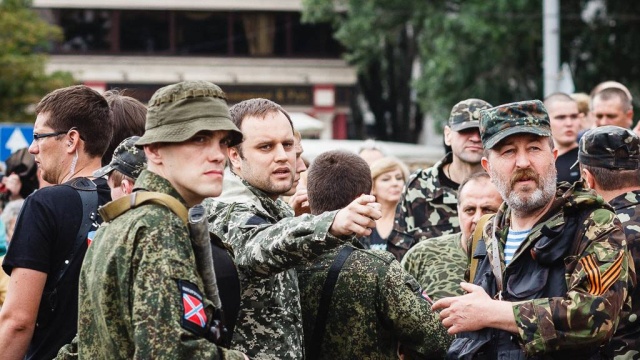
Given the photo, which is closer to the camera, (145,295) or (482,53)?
(145,295)

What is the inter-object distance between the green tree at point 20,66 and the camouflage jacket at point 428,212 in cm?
2731

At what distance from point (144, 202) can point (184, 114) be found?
0.35 m

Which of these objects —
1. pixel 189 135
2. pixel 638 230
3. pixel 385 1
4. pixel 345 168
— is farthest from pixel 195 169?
pixel 385 1

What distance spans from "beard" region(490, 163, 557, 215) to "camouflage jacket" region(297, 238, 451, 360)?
0.62 metres

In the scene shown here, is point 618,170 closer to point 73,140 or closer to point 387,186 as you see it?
point 73,140

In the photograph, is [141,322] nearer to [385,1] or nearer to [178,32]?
[385,1]

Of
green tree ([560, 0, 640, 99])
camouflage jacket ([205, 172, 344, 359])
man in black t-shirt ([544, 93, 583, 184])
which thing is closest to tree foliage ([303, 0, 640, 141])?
green tree ([560, 0, 640, 99])

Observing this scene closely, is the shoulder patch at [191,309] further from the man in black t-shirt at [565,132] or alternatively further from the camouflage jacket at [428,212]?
the man in black t-shirt at [565,132]

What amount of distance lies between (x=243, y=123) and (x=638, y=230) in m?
1.97

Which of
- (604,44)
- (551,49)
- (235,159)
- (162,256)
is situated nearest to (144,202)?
(162,256)

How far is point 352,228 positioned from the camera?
451cm

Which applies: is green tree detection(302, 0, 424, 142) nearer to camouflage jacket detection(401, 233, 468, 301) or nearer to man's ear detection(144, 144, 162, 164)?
camouflage jacket detection(401, 233, 468, 301)

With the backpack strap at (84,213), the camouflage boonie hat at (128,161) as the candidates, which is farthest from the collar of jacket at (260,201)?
the backpack strap at (84,213)

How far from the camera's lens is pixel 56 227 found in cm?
554
